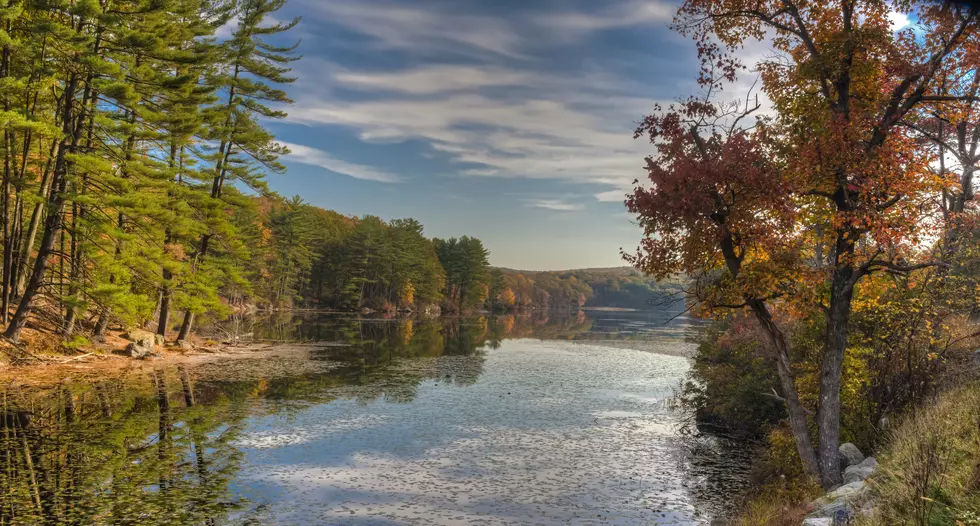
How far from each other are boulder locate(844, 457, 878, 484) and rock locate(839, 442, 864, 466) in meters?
1.16

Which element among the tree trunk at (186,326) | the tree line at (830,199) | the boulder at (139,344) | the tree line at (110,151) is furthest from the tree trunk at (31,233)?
the tree line at (830,199)

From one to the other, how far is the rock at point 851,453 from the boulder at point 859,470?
1161 mm

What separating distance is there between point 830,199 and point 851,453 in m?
6.04

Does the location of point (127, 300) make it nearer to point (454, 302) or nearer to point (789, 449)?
point (789, 449)

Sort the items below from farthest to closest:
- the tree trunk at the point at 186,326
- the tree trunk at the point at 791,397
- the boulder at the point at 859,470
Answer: the tree trunk at the point at 186,326
the tree trunk at the point at 791,397
the boulder at the point at 859,470

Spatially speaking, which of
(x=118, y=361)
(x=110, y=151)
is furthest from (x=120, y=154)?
(x=118, y=361)

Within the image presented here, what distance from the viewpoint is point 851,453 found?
44.4ft

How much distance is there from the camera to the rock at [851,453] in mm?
13352

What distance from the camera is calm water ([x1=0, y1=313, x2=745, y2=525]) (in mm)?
11312

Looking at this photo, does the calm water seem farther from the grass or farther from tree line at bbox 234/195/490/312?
tree line at bbox 234/195/490/312

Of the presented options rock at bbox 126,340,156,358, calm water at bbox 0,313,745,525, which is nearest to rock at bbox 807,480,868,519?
calm water at bbox 0,313,745,525

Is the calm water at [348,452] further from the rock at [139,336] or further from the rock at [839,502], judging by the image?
the rock at [139,336]

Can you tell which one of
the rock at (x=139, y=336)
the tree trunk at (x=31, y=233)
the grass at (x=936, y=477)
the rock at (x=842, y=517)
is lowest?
the rock at (x=842, y=517)

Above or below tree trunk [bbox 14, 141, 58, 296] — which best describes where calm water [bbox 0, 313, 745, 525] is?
below
